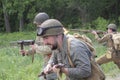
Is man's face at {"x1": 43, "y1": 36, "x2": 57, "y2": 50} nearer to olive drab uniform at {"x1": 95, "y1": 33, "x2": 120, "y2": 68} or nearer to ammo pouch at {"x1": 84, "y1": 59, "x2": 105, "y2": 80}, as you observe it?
ammo pouch at {"x1": 84, "y1": 59, "x2": 105, "y2": 80}

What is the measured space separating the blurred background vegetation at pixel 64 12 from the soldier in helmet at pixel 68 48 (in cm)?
3997

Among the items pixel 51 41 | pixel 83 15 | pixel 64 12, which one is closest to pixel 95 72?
pixel 51 41

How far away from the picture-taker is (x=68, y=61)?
17.5 ft

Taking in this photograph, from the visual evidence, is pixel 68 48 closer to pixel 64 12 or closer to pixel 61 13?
pixel 64 12

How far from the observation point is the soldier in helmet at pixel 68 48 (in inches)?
206

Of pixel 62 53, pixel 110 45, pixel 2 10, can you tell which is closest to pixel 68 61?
pixel 62 53

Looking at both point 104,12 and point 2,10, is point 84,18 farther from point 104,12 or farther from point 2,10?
point 2,10

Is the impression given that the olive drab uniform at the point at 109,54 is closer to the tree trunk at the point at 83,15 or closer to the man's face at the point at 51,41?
the man's face at the point at 51,41

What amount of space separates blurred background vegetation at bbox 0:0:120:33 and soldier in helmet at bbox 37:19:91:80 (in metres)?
40.0

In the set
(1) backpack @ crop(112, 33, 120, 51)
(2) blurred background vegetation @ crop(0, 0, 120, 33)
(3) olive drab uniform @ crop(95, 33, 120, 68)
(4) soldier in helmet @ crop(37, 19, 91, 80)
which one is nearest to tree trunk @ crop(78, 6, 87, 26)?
(2) blurred background vegetation @ crop(0, 0, 120, 33)

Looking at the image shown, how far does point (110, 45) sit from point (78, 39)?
15.9 ft

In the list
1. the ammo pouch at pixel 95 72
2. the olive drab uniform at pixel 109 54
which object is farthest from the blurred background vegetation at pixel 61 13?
the ammo pouch at pixel 95 72

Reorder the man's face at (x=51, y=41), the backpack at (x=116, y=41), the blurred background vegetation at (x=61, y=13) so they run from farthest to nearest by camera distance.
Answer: the blurred background vegetation at (x=61, y=13) → the backpack at (x=116, y=41) → the man's face at (x=51, y=41)

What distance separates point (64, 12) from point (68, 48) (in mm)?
47265
